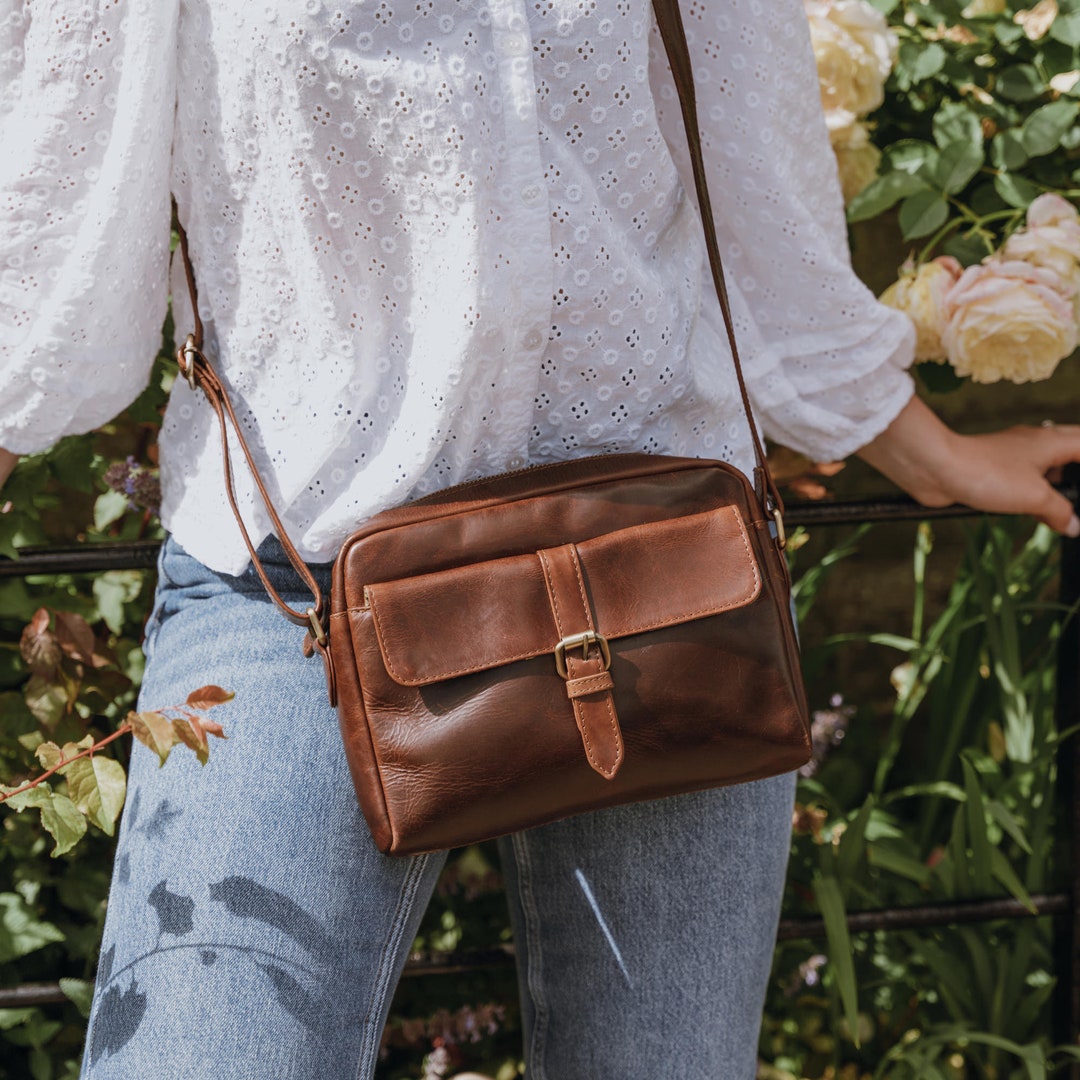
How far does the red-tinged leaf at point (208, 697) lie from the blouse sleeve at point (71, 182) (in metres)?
0.24

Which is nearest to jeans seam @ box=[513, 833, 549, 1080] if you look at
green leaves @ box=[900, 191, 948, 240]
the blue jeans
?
the blue jeans

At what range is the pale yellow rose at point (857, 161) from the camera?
1.29 m

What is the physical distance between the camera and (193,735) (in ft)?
2.34

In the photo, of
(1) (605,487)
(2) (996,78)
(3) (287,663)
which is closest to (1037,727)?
(2) (996,78)

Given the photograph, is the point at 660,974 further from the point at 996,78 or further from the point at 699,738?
the point at 996,78

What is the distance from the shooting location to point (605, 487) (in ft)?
2.62

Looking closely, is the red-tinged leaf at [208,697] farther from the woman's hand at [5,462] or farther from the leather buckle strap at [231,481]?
the woman's hand at [5,462]

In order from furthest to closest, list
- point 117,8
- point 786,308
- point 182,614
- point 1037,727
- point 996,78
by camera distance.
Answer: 1. point 1037,727
2. point 996,78
3. point 786,308
4. point 182,614
5. point 117,8

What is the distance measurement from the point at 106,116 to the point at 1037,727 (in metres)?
1.42

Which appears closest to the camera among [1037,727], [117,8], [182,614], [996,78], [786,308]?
[117,8]

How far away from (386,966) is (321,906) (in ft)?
0.25

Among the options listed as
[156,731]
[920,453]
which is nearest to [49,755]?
[156,731]

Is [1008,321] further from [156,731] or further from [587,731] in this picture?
[156,731]

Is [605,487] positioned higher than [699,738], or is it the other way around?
[605,487]
